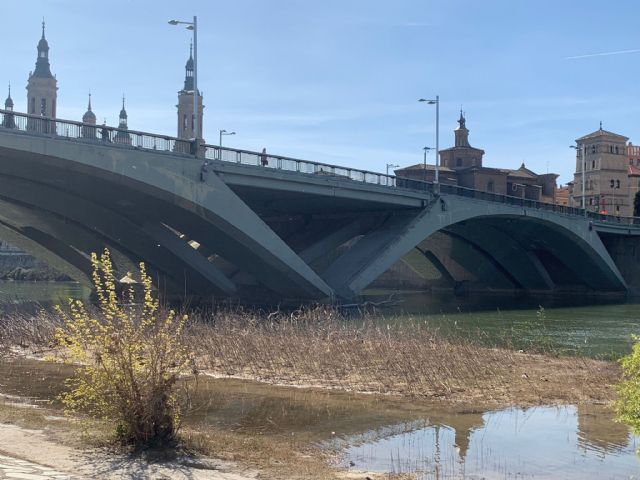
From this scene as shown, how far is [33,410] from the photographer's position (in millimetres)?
12570

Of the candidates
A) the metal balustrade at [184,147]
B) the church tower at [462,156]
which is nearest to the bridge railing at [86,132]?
the metal balustrade at [184,147]

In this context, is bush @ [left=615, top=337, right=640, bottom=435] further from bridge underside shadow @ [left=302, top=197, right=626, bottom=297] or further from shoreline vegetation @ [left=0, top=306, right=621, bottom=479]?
bridge underside shadow @ [left=302, top=197, right=626, bottom=297]

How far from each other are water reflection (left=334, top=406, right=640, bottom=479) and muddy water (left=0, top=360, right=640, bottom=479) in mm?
15

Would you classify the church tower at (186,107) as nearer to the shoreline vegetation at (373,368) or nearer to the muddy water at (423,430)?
the shoreline vegetation at (373,368)

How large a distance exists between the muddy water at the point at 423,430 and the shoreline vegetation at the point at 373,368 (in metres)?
0.47

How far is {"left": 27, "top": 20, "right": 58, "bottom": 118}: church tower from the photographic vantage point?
11844 centimetres

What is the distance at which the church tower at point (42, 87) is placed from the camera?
389 feet

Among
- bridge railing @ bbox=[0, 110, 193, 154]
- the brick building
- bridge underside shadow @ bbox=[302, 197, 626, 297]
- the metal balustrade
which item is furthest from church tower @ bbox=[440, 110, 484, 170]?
bridge railing @ bbox=[0, 110, 193, 154]

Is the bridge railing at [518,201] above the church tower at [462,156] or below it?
below

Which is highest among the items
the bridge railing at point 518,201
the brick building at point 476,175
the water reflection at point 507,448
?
the brick building at point 476,175

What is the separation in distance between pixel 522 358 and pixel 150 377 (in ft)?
47.8

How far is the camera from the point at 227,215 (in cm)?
3778

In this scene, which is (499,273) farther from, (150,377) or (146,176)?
(150,377)

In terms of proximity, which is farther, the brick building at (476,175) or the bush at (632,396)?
the brick building at (476,175)
